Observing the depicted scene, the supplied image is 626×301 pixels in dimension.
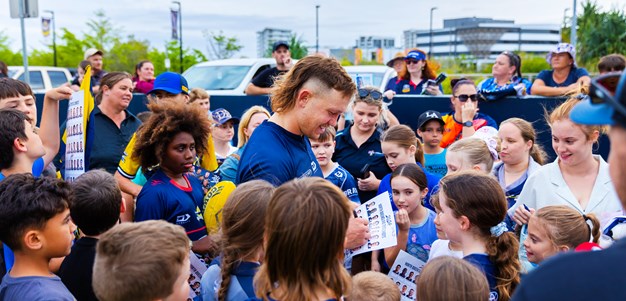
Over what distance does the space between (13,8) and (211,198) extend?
27.9 ft

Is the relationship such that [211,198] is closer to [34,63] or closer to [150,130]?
[150,130]

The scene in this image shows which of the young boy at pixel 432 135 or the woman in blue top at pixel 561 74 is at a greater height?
the woman in blue top at pixel 561 74

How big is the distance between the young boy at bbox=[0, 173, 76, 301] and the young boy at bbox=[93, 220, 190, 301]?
41cm

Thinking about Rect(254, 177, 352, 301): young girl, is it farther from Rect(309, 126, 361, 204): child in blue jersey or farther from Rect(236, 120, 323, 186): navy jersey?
Rect(309, 126, 361, 204): child in blue jersey

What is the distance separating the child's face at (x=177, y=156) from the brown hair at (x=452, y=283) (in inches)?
68.9

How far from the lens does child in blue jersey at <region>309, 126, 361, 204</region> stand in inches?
172

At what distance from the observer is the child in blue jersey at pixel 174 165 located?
10.5ft

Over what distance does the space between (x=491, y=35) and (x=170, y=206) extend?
5055 inches

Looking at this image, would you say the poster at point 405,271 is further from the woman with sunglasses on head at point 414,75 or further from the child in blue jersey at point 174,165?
the woman with sunglasses on head at point 414,75

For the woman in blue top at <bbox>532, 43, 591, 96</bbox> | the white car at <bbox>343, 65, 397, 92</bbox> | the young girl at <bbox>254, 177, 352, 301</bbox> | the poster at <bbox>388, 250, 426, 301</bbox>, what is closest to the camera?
the young girl at <bbox>254, 177, 352, 301</bbox>

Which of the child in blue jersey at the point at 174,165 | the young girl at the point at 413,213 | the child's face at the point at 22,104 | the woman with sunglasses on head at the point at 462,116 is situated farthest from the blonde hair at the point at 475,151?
the child's face at the point at 22,104

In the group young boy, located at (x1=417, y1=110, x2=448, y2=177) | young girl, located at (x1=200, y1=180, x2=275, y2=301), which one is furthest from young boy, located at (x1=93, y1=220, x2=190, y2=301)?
young boy, located at (x1=417, y1=110, x2=448, y2=177)

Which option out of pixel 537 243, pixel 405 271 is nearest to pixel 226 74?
pixel 405 271

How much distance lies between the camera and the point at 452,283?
2.30 m
